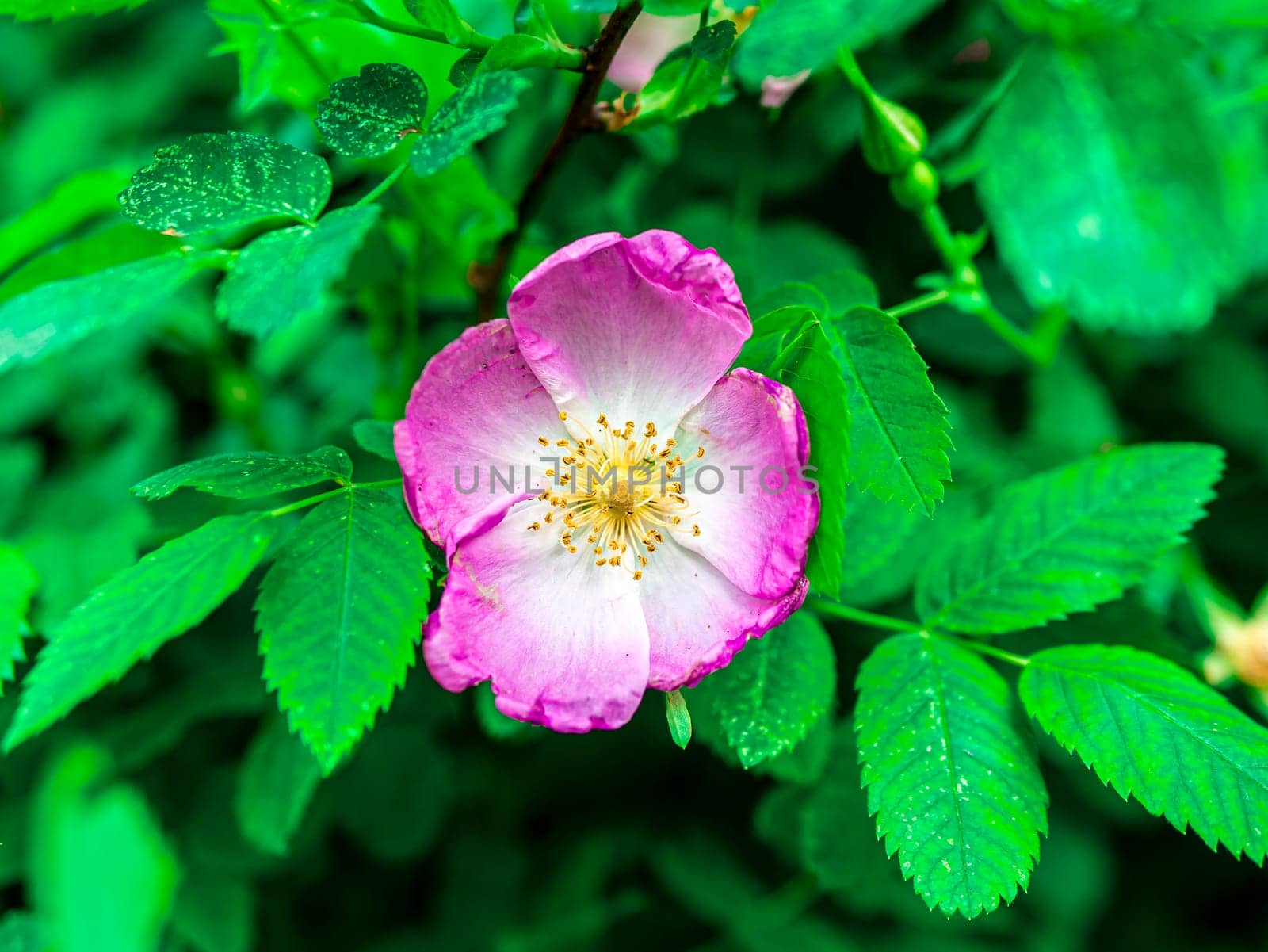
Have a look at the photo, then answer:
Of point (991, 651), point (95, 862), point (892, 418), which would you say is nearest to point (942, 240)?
point (892, 418)

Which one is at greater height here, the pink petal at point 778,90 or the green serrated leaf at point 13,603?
the pink petal at point 778,90

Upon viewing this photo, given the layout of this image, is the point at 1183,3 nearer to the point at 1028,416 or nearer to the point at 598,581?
the point at 1028,416

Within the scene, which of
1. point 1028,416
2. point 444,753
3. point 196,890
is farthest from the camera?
point 1028,416

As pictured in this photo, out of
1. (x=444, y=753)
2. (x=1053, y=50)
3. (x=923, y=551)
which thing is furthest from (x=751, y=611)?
(x=444, y=753)

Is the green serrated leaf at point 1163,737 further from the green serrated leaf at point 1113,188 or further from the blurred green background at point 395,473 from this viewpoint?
the green serrated leaf at point 1113,188

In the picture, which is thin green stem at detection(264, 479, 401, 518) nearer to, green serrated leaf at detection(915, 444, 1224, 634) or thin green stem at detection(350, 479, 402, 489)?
thin green stem at detection(350, 479, 402, 489)

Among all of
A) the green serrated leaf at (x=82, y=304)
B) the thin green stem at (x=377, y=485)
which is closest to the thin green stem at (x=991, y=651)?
the thin green stem at (x=377, y=485)
